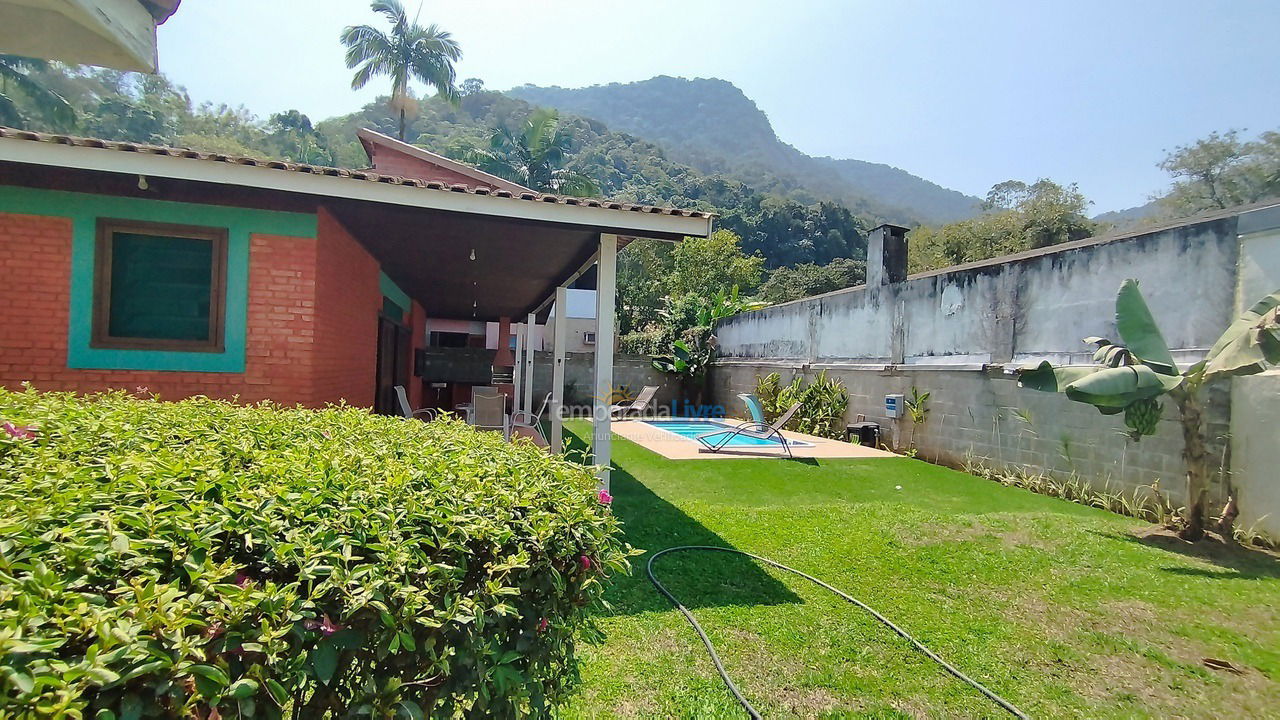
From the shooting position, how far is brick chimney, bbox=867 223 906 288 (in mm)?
14047

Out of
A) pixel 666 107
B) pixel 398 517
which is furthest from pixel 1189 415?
pixel 666 107

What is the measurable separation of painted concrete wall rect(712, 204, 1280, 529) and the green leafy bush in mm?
380

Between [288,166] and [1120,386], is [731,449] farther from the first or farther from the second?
[288,166]

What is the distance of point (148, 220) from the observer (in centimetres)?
557

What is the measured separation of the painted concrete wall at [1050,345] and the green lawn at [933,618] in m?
1.35

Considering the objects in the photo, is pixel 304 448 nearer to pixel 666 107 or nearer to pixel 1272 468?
pixel 1272 468

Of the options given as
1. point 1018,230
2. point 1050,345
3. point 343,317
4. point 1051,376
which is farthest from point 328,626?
point 1018,230

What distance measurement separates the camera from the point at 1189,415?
21.4 ft

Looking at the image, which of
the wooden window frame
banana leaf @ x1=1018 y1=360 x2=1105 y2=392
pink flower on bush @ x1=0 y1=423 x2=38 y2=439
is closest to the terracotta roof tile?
the wooden window frame

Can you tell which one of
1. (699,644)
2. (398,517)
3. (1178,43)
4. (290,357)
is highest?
(1178,43)

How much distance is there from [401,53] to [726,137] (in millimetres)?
120274

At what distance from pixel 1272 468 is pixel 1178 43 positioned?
52.6 ft

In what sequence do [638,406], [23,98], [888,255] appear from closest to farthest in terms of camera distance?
[888,255]
[638,406]
[23,98]

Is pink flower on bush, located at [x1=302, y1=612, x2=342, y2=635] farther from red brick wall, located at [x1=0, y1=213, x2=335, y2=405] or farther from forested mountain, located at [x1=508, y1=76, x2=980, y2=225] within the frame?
forested mountain, located at [x1=508, y1=76, x2=980, y2=225]
